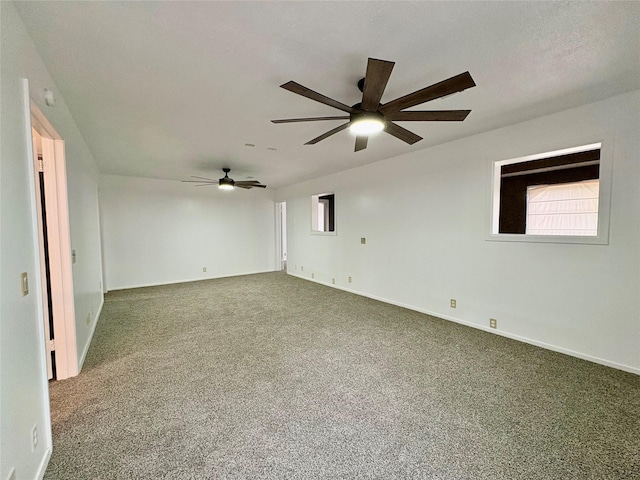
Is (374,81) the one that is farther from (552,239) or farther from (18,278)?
(552,239)

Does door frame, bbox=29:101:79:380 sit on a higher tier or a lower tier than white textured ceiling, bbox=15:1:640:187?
lower

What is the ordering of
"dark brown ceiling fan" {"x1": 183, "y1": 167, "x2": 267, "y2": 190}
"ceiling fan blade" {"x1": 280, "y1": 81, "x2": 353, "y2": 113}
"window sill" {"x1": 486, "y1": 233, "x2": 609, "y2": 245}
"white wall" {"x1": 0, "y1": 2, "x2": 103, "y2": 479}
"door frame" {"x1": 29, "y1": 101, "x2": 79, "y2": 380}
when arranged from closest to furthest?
"white wall" {"x1": 0, "y1": 2, "x2": 103, "y2": 479}, "ceiling fan blade" {"x1": 280, "y1": 81, "x2": 353, "y2": 113}, "door frame" {"x1": 29, "y1": 101, "x2": 79, "y2": 380}, "window sill" {"x1": 486, "y1": 233, "x2": 609, "y2": 245}, "dark brown ceiling fan" {"x1": 183, "y1": 167, "x2": 267, "y2": 190}

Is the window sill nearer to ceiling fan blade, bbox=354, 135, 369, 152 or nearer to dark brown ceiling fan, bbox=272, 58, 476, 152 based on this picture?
dark brown ceiling fan, bbox=272, 58, 476, 152

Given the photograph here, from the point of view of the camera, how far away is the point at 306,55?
184 centimetres

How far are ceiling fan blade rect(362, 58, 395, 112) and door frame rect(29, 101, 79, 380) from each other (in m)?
2.50

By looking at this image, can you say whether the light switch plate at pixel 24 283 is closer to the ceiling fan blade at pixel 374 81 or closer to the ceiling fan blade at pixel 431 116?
the ceiling fan blade at pixel 374 81

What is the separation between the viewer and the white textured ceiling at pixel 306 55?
1.49 m

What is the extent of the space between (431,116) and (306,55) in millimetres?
1029

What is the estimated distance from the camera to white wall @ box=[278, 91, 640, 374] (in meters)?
2.50

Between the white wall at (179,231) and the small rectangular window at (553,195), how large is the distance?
589 centimetres

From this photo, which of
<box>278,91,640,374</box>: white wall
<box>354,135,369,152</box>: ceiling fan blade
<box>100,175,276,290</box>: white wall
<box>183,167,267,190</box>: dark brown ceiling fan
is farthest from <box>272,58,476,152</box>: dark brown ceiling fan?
<box>100,175,276,290</box>: white wall

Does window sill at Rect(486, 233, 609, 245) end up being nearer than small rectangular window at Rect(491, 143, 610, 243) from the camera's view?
Yes

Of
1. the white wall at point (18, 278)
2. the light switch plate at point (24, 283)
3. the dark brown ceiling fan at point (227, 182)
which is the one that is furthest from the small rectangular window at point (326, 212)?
the light switch plate at point (24, 283)

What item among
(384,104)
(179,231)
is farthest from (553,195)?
(179,231)
